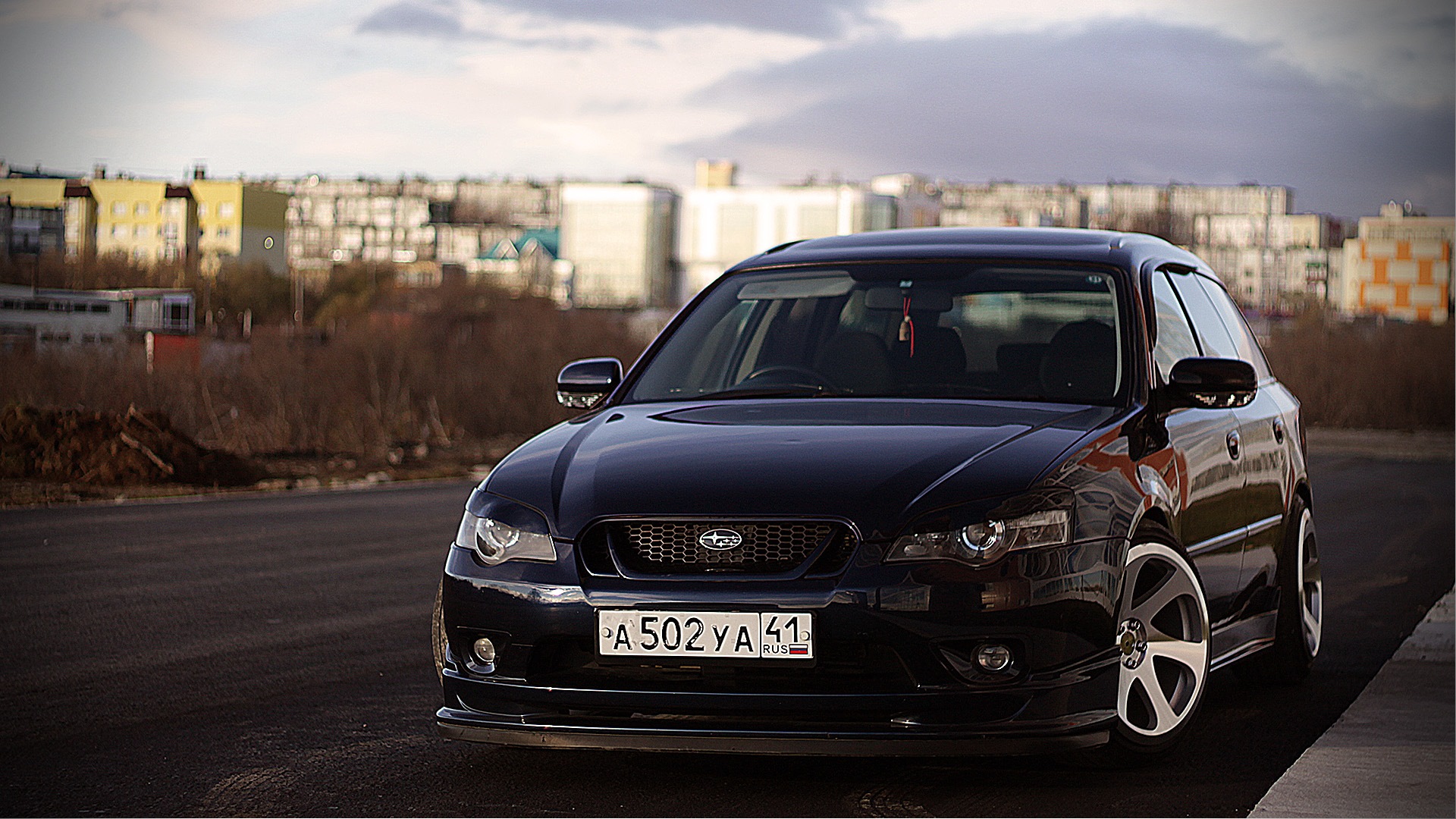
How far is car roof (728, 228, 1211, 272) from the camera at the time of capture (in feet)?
20.1

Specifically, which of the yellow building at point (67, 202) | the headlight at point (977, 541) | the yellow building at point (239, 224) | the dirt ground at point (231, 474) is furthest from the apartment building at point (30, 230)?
the headlight at point (977, 541)

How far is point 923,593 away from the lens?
4352 millimetres

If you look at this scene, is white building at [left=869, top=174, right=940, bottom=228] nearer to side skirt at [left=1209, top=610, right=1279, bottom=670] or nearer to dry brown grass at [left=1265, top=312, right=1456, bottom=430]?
dry brown grass at [left=1265, top=312, right=1456, bottom=430]

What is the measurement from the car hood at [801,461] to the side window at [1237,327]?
1.89 metres

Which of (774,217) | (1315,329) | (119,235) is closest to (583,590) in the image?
(1315,329)

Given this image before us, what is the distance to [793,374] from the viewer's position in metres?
5.91

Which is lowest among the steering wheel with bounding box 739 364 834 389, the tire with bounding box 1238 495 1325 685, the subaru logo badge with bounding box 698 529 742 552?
the tire with bounding box 1238 495 1325 685

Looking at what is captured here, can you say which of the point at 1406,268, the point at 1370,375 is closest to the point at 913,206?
the point at 1406,268

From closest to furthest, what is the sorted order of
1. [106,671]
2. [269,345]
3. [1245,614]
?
[1245,614]
[106,671]
[269,345]

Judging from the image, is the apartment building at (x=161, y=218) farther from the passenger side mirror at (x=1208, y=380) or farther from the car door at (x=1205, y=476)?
the passenger side mirror at (x=1208, y=380)

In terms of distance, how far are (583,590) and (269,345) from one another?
2661 centimetres

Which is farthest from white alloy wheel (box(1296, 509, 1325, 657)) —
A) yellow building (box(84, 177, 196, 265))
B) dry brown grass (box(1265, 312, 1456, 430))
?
yellow building (box(84, 177, 196, 265))

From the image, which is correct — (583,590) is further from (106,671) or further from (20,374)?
(20,374)

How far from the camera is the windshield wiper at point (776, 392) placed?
571 cm
